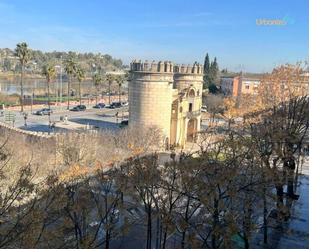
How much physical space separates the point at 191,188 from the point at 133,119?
22291mm

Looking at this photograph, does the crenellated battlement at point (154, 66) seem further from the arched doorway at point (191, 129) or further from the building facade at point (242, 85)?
the building facade at point (242, 85)

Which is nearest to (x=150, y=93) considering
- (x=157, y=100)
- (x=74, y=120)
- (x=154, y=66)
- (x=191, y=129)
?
(x=157, y=100)

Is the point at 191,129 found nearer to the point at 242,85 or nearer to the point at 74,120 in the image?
the point at 74,120

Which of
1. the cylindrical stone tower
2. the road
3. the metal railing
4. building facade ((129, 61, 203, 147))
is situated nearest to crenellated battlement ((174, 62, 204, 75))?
building facade ((129, 61, 203, 147))

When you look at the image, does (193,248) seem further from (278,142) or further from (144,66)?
(144,66)

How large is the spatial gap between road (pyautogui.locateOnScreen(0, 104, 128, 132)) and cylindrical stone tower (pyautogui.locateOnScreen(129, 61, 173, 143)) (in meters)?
8.87

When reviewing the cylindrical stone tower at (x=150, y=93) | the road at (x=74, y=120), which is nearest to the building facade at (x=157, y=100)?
the cylindrical stone tower at (x=150, y=93)

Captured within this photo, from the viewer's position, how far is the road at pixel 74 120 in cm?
3856

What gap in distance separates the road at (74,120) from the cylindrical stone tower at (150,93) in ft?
29.1

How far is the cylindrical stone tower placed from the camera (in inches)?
1209

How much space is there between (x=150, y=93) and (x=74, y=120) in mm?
17315

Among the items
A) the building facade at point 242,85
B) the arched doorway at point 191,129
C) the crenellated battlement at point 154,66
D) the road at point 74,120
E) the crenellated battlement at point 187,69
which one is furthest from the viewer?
the building facade at point 242,85

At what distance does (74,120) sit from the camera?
44594 mm

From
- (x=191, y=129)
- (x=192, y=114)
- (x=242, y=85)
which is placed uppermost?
(x=242, y=85)
